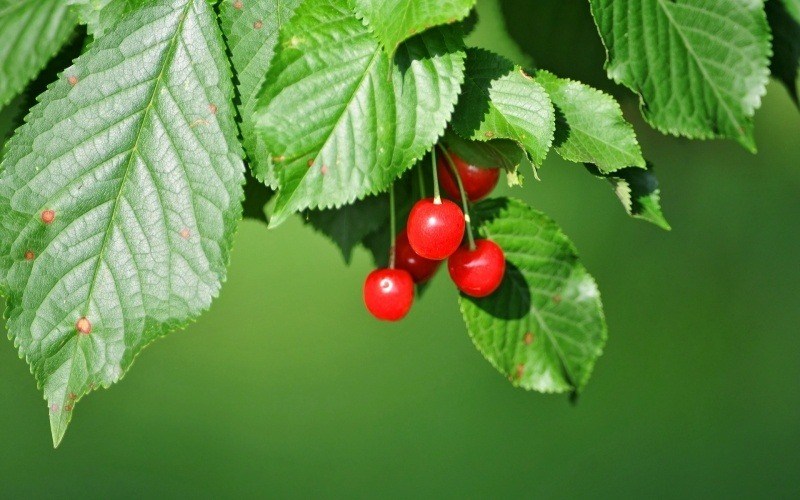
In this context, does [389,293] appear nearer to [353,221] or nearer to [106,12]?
[353,221]

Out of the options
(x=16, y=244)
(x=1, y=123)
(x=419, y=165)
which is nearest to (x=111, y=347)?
(x=16, y=244)

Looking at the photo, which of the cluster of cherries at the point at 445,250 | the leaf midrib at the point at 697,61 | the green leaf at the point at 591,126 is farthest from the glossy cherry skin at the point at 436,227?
the leaf midrib at the point at 697,61

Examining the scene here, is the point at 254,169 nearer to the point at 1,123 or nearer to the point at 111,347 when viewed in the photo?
the point at 111,347

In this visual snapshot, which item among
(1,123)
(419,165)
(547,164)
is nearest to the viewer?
(419,165)

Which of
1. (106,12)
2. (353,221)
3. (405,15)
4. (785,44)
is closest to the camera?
(405,15)

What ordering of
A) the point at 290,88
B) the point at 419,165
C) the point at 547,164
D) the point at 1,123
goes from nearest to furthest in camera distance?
the point at 290,88, the point at 419,165, the point at 1,123, the point at 547,164

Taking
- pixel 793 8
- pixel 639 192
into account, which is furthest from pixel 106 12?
pixel 793 8

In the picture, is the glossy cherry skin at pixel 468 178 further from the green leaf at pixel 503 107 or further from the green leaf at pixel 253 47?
the green leaf at pixel 253 47
